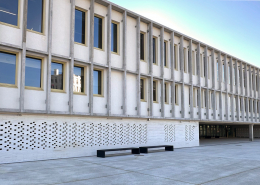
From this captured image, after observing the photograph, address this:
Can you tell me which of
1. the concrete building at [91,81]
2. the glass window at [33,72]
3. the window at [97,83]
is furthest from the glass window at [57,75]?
the window at [97,83]

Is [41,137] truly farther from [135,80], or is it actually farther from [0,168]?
[135,80]

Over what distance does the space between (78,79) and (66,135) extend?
3275mm

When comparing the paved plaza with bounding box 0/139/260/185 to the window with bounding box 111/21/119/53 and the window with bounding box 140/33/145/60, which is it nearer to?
the window with bounding box 111/21/119/53

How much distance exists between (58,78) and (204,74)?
15.9m

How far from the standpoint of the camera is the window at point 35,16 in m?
13.7

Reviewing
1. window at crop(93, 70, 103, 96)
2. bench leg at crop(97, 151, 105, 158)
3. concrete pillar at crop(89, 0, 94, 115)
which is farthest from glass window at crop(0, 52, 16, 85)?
bench leg at crop(97, 151, 105, 158)

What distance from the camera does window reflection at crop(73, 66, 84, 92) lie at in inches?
605

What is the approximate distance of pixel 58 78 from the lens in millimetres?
14648

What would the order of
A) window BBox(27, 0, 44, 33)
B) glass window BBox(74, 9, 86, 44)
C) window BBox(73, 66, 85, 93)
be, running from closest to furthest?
1. window BBox(27, 0, 44, 33)
2. window BBox(73, 66, 85, 93)
3. glass window BBox(74, 9, 86, 44)

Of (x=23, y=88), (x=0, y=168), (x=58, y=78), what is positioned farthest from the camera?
(x=58, y=78)

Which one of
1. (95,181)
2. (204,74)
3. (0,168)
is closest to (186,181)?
(95,181)

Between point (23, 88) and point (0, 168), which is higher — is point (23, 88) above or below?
above

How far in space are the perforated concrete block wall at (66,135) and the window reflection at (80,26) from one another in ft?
15.1

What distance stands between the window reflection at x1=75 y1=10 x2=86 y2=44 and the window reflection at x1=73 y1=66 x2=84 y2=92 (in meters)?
1.64
